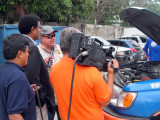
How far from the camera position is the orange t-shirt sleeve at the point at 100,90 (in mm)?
1877

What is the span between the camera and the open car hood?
122 inches

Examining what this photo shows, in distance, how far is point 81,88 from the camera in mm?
1936

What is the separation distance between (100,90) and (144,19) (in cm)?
201

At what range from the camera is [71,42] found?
195 centimetres

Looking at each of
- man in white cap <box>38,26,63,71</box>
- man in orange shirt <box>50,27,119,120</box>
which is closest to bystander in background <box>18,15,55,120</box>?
man in orange shirt <box>50,27,119,120</box>

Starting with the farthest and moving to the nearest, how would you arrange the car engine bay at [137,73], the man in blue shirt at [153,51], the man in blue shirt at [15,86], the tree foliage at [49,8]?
1. the tree foliage at [49,8]
2. the man in blue shirt at [153,51]
3. the car engine bay at [137,73]
4. the man in blue shirt at [15,86]

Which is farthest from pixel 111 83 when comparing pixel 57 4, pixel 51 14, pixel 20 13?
pixel 51 14

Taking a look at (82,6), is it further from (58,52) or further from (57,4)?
(58,52)

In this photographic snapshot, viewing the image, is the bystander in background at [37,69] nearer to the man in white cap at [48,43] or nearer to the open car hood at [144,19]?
the man in white cap at [48,43]

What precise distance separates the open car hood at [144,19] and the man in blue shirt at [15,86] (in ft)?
6.34

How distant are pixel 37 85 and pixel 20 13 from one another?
26.3 feet

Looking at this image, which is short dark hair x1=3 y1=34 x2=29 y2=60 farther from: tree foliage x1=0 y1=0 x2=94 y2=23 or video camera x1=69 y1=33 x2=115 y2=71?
tree foliage x1=0 y1=0 x2=94 y2=23

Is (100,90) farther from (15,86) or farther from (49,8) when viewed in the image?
(49,8)

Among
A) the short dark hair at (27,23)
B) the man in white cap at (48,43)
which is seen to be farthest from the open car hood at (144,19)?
the short dark hair at (27,23)
